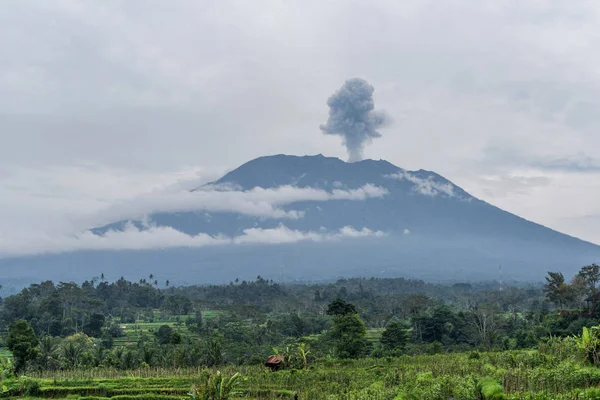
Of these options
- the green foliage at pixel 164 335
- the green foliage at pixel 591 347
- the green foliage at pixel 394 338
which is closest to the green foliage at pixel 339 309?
the green foliage at pixel 394 338

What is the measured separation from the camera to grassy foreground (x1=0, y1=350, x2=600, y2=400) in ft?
56.6

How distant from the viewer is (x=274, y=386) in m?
26.2

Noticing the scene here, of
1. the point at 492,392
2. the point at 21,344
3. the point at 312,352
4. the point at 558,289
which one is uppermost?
the point at 558,289

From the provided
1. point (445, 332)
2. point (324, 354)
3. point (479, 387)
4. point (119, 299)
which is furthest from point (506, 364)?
point (119, 299)

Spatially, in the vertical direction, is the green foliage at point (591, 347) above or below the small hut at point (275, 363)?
above

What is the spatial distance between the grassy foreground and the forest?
7 centimetres

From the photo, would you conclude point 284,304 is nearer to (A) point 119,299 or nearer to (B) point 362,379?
(A) point 119,299

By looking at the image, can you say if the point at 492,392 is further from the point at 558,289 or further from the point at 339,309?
the point at 558,289

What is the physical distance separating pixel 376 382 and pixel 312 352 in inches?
677

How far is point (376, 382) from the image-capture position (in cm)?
2228

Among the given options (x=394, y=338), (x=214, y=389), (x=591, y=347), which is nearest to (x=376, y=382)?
(x=214, y=389)

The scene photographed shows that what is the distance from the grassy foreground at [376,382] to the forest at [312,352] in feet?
0.22

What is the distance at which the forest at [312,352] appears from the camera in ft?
63.5

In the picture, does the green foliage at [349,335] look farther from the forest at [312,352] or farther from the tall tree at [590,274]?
the tall tree at [590,274]
